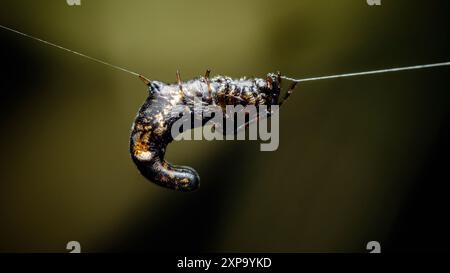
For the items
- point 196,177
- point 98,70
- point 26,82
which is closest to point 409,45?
point 196,177

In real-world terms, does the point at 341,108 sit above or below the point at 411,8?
below

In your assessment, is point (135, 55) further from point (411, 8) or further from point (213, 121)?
point (411, 8)

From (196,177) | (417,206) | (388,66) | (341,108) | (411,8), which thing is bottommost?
(417,206)

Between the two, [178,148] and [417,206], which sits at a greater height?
[178,148]

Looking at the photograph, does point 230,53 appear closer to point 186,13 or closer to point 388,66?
point 186,13

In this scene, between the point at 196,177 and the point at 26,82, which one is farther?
the point at 26,82

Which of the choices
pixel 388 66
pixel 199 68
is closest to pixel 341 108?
pixel 388 66

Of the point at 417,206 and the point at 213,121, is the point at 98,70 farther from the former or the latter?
the point at 417,206

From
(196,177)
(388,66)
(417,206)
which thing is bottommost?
Result: (417,206)

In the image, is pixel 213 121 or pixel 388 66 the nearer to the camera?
pixel 213 121
